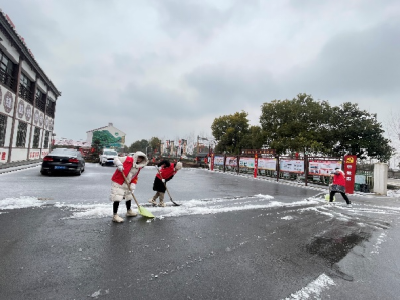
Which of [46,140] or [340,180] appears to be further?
[46,140]

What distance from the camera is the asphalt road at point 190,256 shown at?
2223 millimetres

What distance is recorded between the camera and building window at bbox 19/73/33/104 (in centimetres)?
1695

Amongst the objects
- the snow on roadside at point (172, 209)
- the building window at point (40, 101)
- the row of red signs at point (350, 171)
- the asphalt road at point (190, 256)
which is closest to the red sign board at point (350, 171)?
the row of red signs at point (350, 171)

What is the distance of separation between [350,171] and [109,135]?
64.8 meters

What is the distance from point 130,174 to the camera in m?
4.60

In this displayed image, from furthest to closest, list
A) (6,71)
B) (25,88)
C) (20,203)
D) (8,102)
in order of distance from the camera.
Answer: (25,88), (6,71), (8,102), (20,203)

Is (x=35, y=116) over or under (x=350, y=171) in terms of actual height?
over

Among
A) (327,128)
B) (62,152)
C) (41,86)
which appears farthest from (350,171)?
(41,86)

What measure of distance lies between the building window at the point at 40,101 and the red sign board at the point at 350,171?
954 inches

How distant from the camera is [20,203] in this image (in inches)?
201

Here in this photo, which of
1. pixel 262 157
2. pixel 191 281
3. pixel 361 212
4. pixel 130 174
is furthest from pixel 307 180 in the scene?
pixel 191 281

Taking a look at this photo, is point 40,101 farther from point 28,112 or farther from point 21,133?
point 21,133

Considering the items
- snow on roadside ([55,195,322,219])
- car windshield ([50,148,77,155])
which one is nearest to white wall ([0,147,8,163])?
car windshield ([50,148,77,155])

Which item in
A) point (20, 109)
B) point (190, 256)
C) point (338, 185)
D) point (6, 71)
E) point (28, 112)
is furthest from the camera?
point (28, 112)
